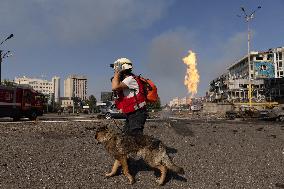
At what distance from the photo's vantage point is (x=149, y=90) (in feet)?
21.7

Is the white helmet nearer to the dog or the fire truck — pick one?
the dog

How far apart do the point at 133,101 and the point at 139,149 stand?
887 mm

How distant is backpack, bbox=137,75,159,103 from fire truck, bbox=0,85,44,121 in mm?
21010

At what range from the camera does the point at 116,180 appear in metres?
6.43

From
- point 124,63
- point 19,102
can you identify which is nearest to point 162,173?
point 124,63

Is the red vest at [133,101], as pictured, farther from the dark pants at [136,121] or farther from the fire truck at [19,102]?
the fire truck at [19,102]

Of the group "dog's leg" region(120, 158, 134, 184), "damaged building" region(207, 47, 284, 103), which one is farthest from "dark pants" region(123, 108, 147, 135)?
"damaged building" region(207, 47, 284, 103)

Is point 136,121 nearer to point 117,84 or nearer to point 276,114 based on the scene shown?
point 117,84

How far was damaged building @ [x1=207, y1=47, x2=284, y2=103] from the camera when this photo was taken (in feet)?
307

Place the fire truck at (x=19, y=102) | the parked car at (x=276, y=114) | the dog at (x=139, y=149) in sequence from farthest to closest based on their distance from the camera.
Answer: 1. the parked car at (x=276, y=114)
2. the fire truck at (x=19, y=102)
3. the dog at (x=139, y=149)

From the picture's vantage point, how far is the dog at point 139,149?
613cm

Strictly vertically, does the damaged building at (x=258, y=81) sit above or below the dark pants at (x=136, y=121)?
above

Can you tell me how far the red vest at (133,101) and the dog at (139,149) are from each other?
511 millimetres

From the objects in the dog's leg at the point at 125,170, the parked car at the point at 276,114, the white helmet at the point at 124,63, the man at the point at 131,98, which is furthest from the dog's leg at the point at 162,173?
the parked car at the point at 276,114
